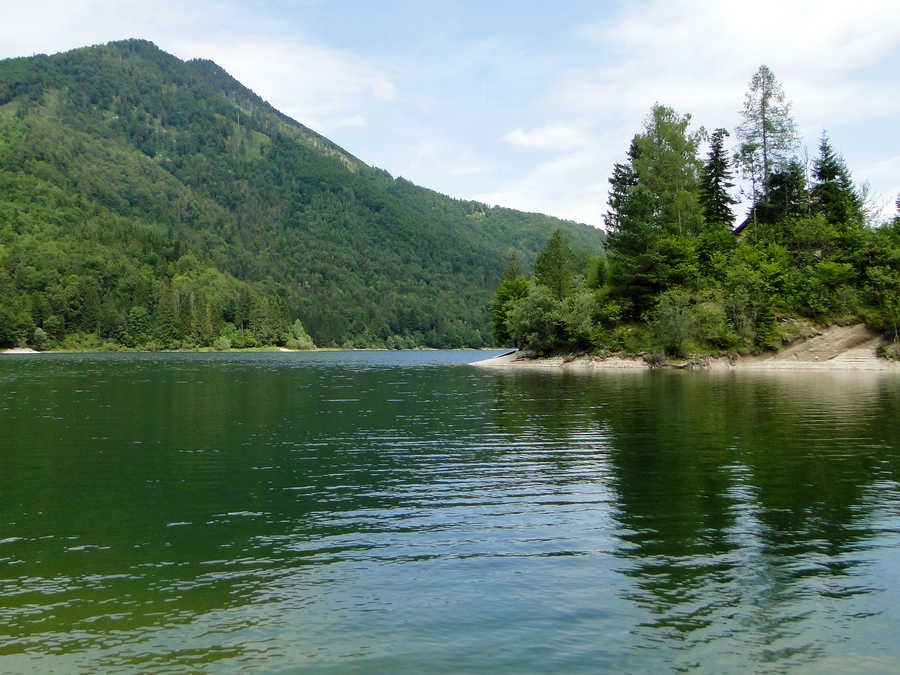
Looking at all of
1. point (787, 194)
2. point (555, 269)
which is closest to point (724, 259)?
point (787, 194)

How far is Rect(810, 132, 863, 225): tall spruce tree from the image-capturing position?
4242 inches

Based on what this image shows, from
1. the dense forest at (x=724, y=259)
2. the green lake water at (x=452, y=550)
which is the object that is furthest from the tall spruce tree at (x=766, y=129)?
the green lake water at (x=452, y=550)

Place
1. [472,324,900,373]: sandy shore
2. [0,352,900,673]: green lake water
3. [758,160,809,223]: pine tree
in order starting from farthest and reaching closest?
[758,160,809,223]: pine tree → [472,324,900,373]: sandy shore → [0,352,900,673]: green lake water

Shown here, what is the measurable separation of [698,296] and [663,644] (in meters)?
101

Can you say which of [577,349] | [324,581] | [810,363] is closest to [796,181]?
[810,363]

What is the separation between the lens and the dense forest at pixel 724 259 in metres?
97.8

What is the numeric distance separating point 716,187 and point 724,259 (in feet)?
59.3

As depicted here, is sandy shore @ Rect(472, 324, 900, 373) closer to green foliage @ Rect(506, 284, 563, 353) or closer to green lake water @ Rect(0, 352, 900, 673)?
green foliage @ Rect(506, 284, 563, 353)

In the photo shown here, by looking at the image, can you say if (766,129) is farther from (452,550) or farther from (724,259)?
(452,550)

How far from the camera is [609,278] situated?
11669cm

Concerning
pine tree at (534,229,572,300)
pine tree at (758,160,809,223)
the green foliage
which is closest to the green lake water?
the green foliage

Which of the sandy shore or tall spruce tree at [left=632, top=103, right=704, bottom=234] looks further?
tall spruce tree at [left=632, top=103, right=704, bottom=234]

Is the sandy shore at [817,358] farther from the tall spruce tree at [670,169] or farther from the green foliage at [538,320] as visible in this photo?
the tall spruce tree at [670,169]

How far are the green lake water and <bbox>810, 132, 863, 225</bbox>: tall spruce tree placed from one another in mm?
89161
